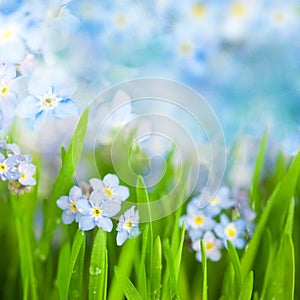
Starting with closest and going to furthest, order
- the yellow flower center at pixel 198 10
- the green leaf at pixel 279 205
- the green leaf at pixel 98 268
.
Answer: the green leaf at pixel 98 268
the green leaf at pixel 279 205
the yellow flower center at pixel 198 10

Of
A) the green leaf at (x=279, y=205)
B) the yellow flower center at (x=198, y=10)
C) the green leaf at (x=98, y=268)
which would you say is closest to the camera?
the green leaf at (x=98, y=268)

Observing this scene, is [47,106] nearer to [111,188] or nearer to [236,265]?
[111,188]

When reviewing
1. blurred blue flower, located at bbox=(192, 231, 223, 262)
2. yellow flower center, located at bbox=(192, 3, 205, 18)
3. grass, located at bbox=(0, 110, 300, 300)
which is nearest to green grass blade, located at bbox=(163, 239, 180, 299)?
grass, located at bbox=(0, 110, 300, 300)

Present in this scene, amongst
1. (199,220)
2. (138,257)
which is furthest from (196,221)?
(138,257)

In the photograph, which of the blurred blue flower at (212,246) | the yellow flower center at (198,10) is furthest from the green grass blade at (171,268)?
the yellow flower center at (198,10)

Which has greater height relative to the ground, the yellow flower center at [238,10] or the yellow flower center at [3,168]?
the yellow flower center at [238,10]

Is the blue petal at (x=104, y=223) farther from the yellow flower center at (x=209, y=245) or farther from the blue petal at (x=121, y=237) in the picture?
the yellow flower center at (x=209, y=245)

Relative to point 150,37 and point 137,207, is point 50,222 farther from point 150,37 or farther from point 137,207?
point 150,37

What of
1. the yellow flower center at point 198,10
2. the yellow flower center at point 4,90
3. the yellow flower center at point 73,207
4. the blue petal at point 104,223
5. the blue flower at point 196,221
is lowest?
the blue petal at point 104,223
